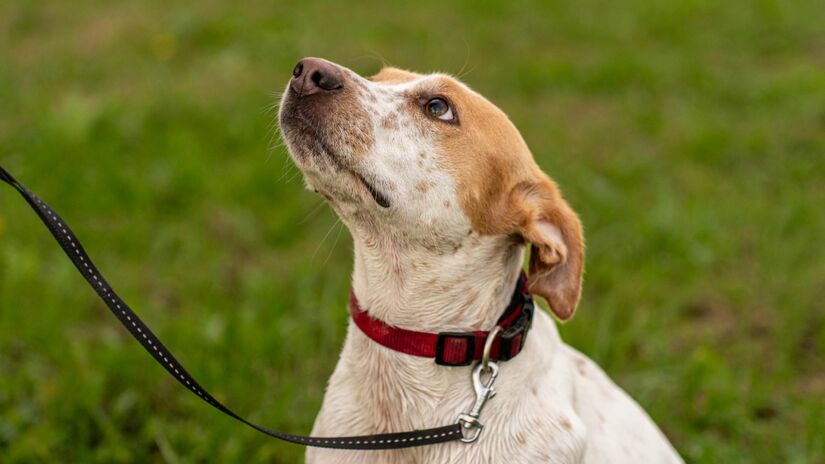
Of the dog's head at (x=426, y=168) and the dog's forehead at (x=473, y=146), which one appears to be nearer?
the dog's head at (x=426, y=168)

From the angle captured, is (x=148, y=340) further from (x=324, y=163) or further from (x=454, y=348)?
(x=454, y=348)

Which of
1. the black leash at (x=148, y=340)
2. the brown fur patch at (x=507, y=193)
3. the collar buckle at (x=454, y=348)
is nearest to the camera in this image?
the black leash at (x=148, y=340)

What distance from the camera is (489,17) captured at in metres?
9.09

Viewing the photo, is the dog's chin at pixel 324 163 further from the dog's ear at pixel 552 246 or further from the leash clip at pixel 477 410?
the leash clip at pixel 477 410

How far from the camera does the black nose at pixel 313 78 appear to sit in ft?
8.87

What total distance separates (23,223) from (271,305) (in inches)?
65.6

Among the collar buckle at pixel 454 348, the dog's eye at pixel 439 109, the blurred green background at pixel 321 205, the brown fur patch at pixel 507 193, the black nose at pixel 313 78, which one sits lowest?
the blurred green background at pixel 321 205

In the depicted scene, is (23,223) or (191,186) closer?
(23,223)

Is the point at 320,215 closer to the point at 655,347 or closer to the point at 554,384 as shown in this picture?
the point at 655,347

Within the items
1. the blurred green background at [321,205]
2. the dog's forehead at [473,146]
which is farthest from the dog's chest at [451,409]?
the blurred green background at [321,205]

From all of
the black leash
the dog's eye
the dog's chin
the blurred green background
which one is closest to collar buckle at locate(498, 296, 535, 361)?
the black leash

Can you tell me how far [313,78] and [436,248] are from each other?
2.10ft

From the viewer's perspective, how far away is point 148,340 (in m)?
2.63

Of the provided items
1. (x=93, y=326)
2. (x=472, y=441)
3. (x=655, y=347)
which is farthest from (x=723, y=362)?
(x=93, y=326)
